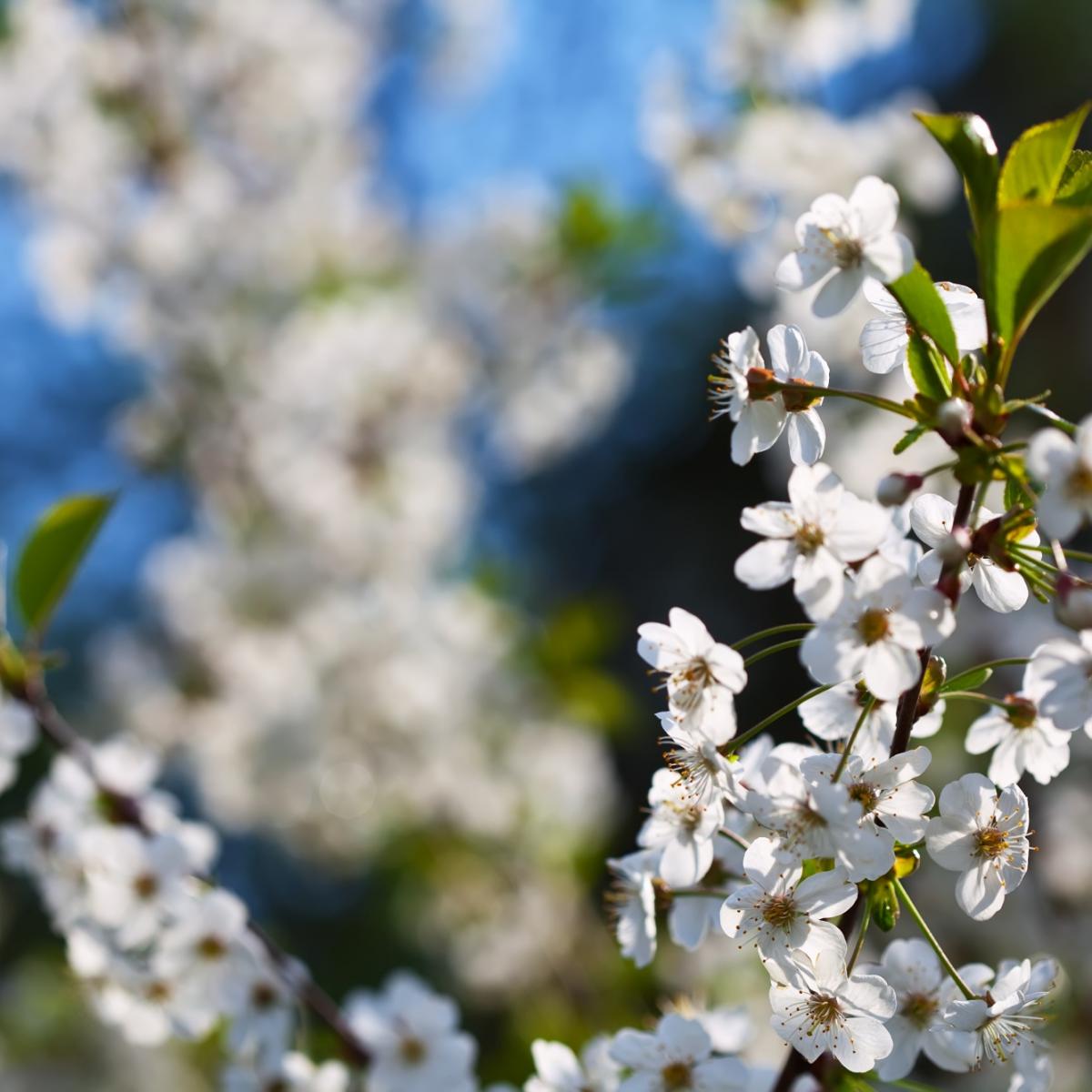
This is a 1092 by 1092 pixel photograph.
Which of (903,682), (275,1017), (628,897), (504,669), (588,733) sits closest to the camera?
(903,682)

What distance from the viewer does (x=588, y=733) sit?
11.2 ft

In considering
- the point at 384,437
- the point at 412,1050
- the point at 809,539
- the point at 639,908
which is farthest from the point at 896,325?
the point at 384,437

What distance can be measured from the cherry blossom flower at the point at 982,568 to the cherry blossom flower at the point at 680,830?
0.19m

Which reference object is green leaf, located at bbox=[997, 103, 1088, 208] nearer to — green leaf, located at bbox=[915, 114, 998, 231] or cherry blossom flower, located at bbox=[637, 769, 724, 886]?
green leaf, located at bbox=[915, 114, 998, 231]

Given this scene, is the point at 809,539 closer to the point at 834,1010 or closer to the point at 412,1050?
the point at 834,1010

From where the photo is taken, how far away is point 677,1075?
0.74 metres

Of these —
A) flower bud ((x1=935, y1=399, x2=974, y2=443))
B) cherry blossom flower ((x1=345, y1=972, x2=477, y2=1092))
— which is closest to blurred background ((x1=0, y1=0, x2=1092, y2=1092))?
cherry blossom flower ((x1=345, y1=972, x2=477, y2=1092))

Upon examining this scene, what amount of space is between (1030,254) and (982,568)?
0.18 metres

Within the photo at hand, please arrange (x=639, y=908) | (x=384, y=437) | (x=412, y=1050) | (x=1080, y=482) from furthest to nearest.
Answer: (x=384, y=437)
(x=412, y=1050)
(x=639, y=908)
(x=1080, y=482)

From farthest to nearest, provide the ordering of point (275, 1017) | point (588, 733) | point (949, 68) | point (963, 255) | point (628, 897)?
point (949, 68)
point (963, 255)
point (588, 733)
point (275, 1017)
point (628, 897)

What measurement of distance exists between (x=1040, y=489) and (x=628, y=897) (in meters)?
0.37

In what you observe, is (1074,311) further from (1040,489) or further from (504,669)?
(1040,489)

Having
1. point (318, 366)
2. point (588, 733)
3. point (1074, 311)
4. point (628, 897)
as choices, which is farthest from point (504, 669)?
point (1074, 311)

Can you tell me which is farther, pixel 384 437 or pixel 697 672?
pixel 384 437
